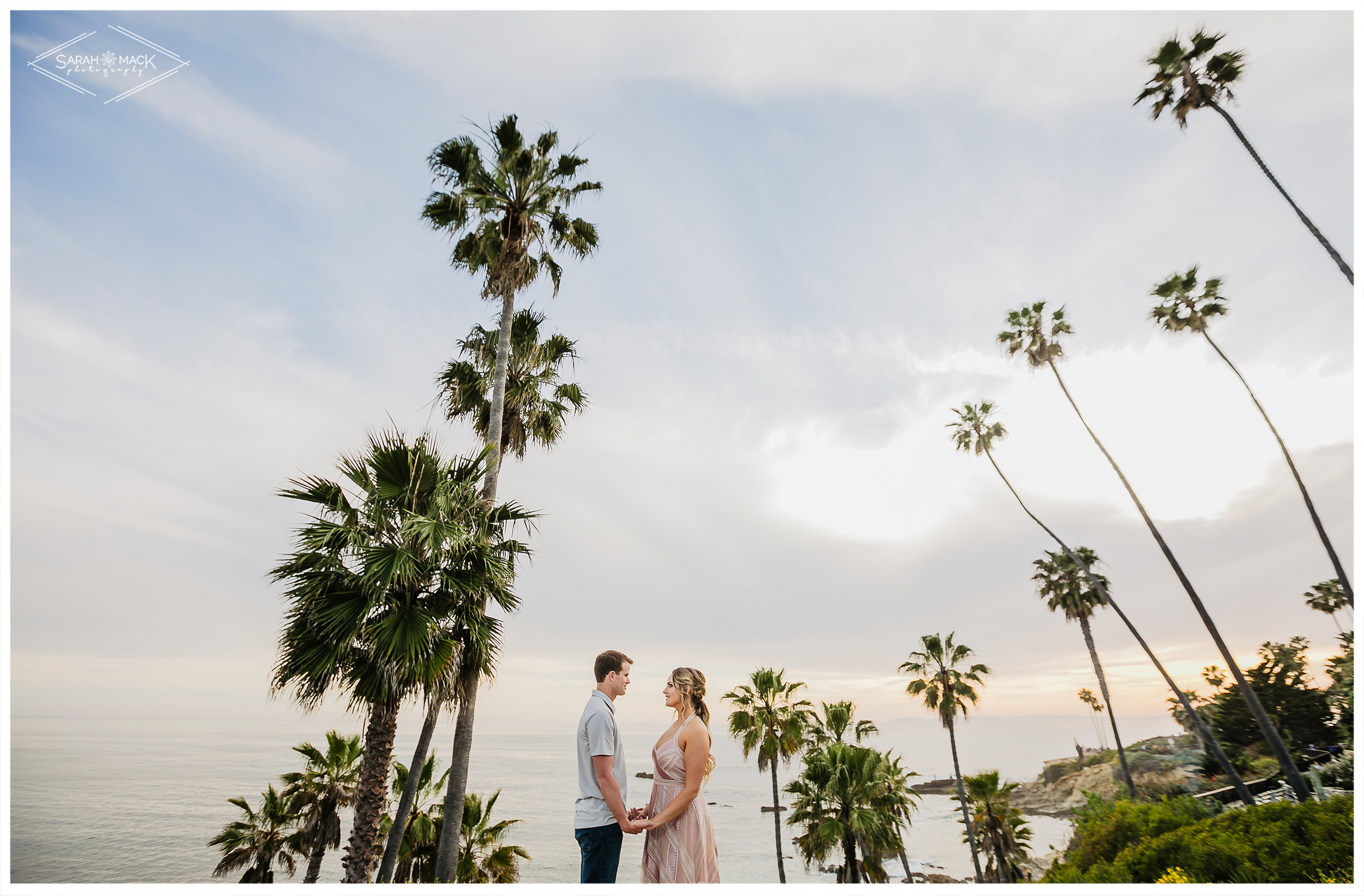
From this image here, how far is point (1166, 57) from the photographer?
14.4 m

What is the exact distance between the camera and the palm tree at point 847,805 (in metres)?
18.0

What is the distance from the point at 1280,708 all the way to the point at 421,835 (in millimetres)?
31073

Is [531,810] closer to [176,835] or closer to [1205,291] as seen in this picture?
[176,835]

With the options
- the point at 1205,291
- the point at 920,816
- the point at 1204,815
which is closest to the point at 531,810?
the point at 920,816

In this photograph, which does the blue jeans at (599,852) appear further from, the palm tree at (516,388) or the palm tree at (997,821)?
the palm tree at (997,821)

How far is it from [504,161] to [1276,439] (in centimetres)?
2258

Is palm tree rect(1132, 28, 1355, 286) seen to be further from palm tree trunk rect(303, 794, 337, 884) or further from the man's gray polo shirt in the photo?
palm tree trunk rect(303, 794, 337, 884)

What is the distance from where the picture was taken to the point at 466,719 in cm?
913

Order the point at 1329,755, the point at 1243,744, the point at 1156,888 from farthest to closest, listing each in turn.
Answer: the point at 1243,744, the point at 1329,755, the point at 1156,888

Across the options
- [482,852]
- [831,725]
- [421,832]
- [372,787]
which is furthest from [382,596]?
[831,725]

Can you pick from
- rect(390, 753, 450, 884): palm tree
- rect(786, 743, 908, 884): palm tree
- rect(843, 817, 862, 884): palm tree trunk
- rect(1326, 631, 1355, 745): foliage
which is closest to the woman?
rect(390, 753, 450, 884): palm tree

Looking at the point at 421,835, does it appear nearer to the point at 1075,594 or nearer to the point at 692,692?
the point at 692,692

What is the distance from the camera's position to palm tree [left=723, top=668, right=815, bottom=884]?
21.8 meters

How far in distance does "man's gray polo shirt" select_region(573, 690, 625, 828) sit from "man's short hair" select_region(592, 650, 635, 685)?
0.16 metres
